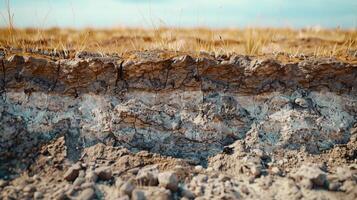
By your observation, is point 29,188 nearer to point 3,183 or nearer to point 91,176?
point 3,183

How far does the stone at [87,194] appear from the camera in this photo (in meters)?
3.37

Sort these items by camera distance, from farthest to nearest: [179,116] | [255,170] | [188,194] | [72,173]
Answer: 1. [179,116]
2. [255,170]
3. [72,173]
4. [188,194]

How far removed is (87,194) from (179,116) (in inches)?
53.3

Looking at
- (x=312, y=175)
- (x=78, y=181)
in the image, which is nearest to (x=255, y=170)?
(x=312, y=175)

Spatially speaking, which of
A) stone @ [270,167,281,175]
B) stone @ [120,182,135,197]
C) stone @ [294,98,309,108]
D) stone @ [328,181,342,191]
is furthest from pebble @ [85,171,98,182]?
stone @ [294,98,309,108]

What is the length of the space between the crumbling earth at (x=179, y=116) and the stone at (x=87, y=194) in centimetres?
31

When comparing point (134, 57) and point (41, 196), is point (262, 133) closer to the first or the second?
point (134, 57)

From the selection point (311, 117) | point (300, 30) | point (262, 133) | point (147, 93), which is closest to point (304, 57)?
point (311, 117)

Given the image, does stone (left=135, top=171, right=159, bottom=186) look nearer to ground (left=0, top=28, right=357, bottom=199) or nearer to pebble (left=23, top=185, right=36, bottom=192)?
ground (left=0, top=28, right=357, bottom=199)

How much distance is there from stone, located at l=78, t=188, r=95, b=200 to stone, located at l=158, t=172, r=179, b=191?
586mm

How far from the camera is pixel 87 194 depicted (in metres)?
3.39

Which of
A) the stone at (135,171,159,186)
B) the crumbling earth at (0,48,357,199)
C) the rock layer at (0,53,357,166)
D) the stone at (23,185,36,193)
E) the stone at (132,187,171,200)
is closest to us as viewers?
the stone at (132,187,171,200)

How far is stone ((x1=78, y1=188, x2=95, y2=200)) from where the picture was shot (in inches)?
132

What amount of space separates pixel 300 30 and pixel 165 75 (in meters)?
9.38
